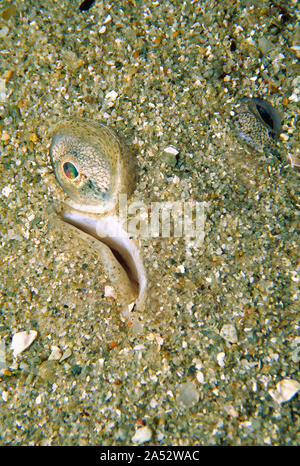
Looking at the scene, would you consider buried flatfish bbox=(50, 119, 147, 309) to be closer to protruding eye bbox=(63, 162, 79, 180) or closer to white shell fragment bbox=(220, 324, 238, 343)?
protruding eye bbox=(63, 162, 79, 180)

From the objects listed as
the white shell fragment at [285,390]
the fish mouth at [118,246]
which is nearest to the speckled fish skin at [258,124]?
the fish mouth at [118,246]

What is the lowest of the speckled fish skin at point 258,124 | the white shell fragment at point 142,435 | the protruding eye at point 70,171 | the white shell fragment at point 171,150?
the white shell fragment at point 142,435

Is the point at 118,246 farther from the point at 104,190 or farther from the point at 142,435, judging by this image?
the point at 142,435

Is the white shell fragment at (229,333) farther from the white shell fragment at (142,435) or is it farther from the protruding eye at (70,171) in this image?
the protruding eye at (70,171)

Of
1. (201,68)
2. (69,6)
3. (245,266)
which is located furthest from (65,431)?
(69,6)

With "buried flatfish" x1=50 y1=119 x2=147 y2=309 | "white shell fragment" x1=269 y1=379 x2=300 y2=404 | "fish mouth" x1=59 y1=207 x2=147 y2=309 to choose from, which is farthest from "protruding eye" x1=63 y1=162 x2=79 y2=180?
"white shell fragment" x1=269 y1=379 x2=300 y2=404

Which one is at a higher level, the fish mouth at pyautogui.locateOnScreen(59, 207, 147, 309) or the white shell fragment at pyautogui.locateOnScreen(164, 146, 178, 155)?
the white shell fragment at pyautogui.locateOnScreen(164, 146, 178, 155)

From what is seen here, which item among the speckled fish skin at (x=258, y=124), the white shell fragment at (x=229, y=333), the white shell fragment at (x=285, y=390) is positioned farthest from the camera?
the speckled fish skin at (x=258, y=124)
